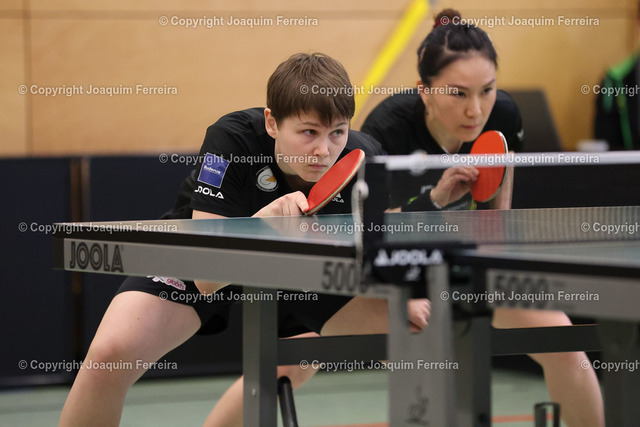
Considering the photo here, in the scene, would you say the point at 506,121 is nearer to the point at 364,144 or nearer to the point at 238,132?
the point at 364,144

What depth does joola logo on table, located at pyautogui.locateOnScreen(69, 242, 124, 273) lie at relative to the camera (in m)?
2.03

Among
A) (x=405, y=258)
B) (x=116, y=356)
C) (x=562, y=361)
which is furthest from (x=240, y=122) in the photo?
(x=405, y=258)

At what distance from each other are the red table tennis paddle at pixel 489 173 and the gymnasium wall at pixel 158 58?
245 cm

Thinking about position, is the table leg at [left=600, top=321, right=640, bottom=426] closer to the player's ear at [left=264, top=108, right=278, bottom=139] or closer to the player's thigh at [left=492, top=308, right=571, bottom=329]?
the player's thigh at [left=492, top=308, right=571, bottom=329]

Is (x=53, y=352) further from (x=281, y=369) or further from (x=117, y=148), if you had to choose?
(x=281, y=369)

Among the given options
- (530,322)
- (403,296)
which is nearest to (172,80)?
(530,322)

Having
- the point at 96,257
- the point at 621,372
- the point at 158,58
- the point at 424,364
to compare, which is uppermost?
the point at 158,58

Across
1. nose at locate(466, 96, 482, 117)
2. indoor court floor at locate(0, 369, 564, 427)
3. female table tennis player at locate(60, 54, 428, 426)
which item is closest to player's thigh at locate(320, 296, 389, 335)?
female table tennis player at locate(60, 54, 428, 426)

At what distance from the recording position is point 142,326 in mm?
2562

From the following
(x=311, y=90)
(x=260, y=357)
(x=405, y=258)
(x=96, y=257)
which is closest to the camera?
(x=405, y=258)

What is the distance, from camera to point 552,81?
5938mm

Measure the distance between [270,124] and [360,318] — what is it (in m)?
0.60

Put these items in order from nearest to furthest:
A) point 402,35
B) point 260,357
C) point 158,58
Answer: point 260,357, point 158,58, point 402,35

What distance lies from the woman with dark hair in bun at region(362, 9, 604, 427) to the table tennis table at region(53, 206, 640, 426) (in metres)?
0.36
